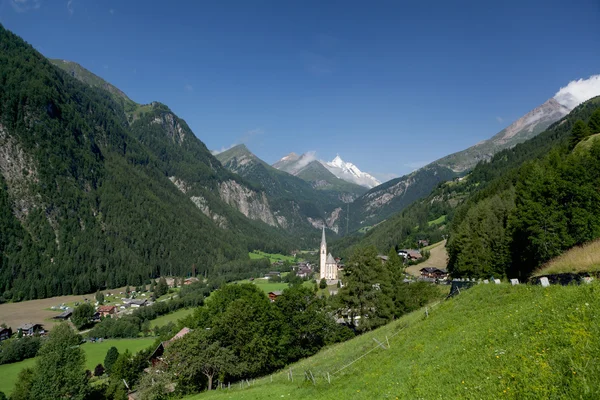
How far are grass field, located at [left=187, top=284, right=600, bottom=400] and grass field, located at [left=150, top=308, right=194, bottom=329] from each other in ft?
319

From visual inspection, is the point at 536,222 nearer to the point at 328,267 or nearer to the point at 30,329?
the point at 328,267

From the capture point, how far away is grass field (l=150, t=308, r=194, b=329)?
10794 centimetres

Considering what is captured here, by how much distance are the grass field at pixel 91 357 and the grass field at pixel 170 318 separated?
14.1 metres

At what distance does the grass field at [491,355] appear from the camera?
9.23 meters

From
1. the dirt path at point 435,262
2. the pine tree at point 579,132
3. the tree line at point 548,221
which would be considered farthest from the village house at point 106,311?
the pine tree at point 579,132

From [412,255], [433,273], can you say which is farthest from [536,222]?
[412,255]

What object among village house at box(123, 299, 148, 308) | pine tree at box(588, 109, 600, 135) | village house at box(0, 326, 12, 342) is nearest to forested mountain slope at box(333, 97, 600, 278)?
pine tree at box(588, 109, 600, 135)

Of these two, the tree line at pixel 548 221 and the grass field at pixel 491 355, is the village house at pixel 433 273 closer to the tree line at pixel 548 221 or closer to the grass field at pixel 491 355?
the tree line at pixel 548 221

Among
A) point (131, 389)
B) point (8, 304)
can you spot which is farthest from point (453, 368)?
→ point (8, 304)

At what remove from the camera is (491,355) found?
12.4m

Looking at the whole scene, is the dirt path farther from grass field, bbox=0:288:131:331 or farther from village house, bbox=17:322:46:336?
grass field, bbox=0:288:131:331

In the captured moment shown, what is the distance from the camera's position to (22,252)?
527 feet

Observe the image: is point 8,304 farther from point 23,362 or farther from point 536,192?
point 536,192

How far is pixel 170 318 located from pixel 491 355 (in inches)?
4656
